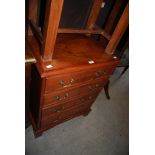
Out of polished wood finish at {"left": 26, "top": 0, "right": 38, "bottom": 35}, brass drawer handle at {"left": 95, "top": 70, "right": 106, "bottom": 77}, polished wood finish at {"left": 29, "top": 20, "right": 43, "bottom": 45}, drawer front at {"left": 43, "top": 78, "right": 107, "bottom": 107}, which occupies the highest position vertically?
polished wood finish at {"left": 26, "top": 0, "right": 38, "bottom": 35}

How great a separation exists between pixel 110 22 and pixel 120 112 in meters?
1.39

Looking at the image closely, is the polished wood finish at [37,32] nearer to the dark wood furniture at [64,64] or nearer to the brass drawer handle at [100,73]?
the dark wood furniture at [64,64]

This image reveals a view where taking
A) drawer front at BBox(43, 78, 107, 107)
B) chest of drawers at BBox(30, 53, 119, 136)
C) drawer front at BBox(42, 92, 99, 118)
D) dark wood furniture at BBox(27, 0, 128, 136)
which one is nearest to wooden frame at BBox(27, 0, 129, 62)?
dark wood furniture at BBox(27, 0, 128, 136)

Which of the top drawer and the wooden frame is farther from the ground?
the wooden frame

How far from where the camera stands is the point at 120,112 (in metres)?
2.39

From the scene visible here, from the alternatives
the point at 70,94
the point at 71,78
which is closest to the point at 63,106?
the point at 70,94

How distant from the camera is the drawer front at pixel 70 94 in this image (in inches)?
48.5

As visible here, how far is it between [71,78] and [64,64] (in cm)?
15

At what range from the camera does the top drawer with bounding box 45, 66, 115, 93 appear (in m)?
1.08

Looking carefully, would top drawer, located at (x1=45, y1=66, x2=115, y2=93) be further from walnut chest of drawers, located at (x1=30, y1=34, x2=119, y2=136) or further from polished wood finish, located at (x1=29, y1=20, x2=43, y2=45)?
polished wood finish, located at (x1=29, y1=20, x2=43, y2=45)

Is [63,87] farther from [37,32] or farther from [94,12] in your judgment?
[94,12]
